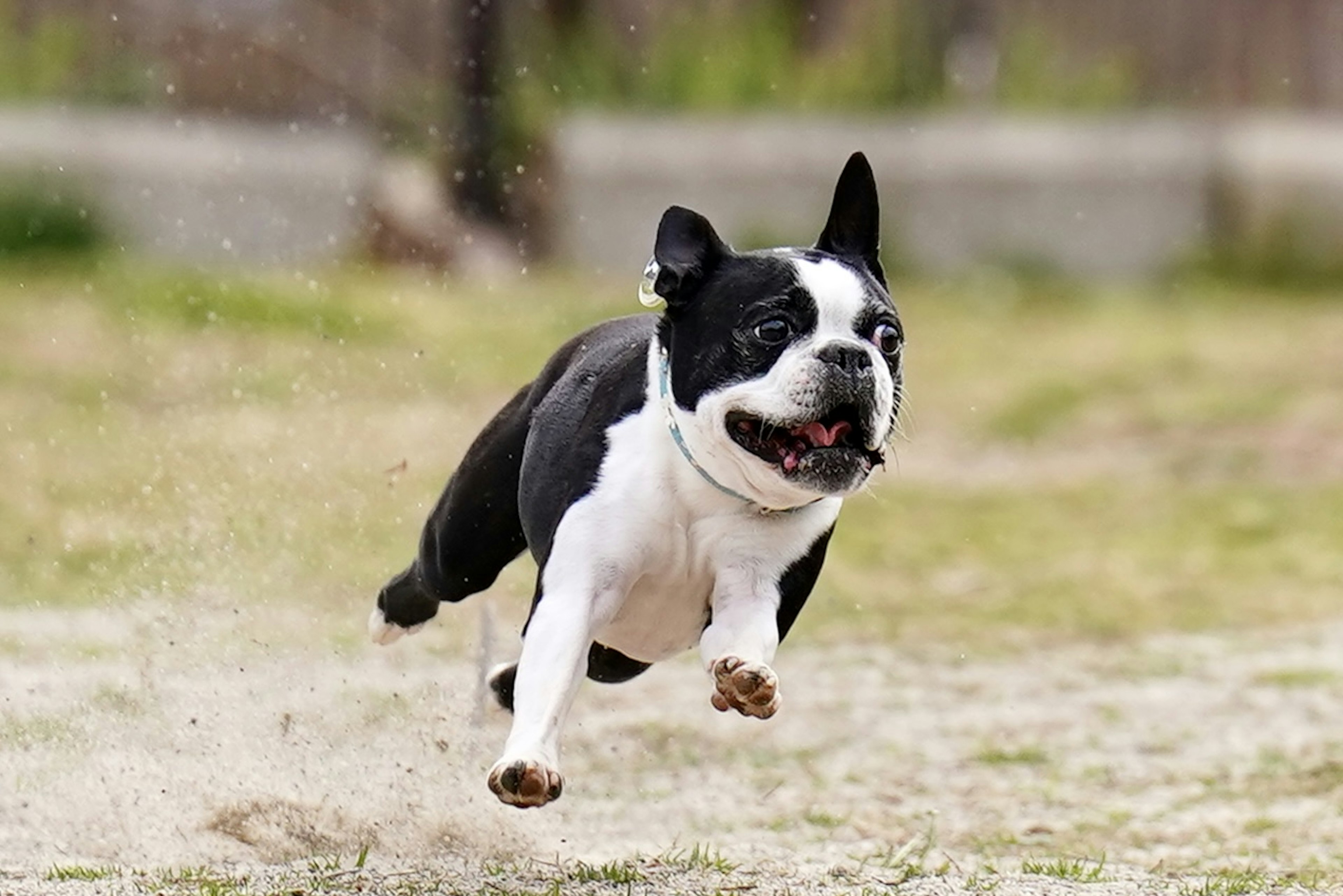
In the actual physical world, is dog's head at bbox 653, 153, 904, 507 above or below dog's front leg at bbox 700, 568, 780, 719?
above

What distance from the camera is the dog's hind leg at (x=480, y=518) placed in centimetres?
516

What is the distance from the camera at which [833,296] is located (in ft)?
14.7

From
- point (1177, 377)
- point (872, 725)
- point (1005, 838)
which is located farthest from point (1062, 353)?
point (1005, 838)

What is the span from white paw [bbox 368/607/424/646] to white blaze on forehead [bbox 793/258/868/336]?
178 cm

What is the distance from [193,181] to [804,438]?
45.4 ft

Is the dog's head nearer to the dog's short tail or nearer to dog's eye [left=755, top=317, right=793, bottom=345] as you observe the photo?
dog's eye [left=755, top=317, right=793, bottom=345]

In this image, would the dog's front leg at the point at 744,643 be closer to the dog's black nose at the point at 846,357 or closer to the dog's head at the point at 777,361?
the dog's head at the point at 777,361

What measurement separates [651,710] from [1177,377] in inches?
296

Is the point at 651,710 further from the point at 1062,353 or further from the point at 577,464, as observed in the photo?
the point at 1062,353

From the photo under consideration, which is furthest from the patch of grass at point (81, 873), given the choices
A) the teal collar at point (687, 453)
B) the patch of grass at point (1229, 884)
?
the patch of grass at point (1229, 884)

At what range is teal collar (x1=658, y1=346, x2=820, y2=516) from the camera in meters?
4.54

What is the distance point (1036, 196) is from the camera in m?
18.5

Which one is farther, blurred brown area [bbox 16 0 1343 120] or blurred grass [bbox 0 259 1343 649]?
blurred brown area [bbox 16 0 1343 120]

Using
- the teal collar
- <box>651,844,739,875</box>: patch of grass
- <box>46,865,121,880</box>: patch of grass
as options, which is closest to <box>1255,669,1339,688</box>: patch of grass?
<box>651,844,739,875</box>: patch of grass
